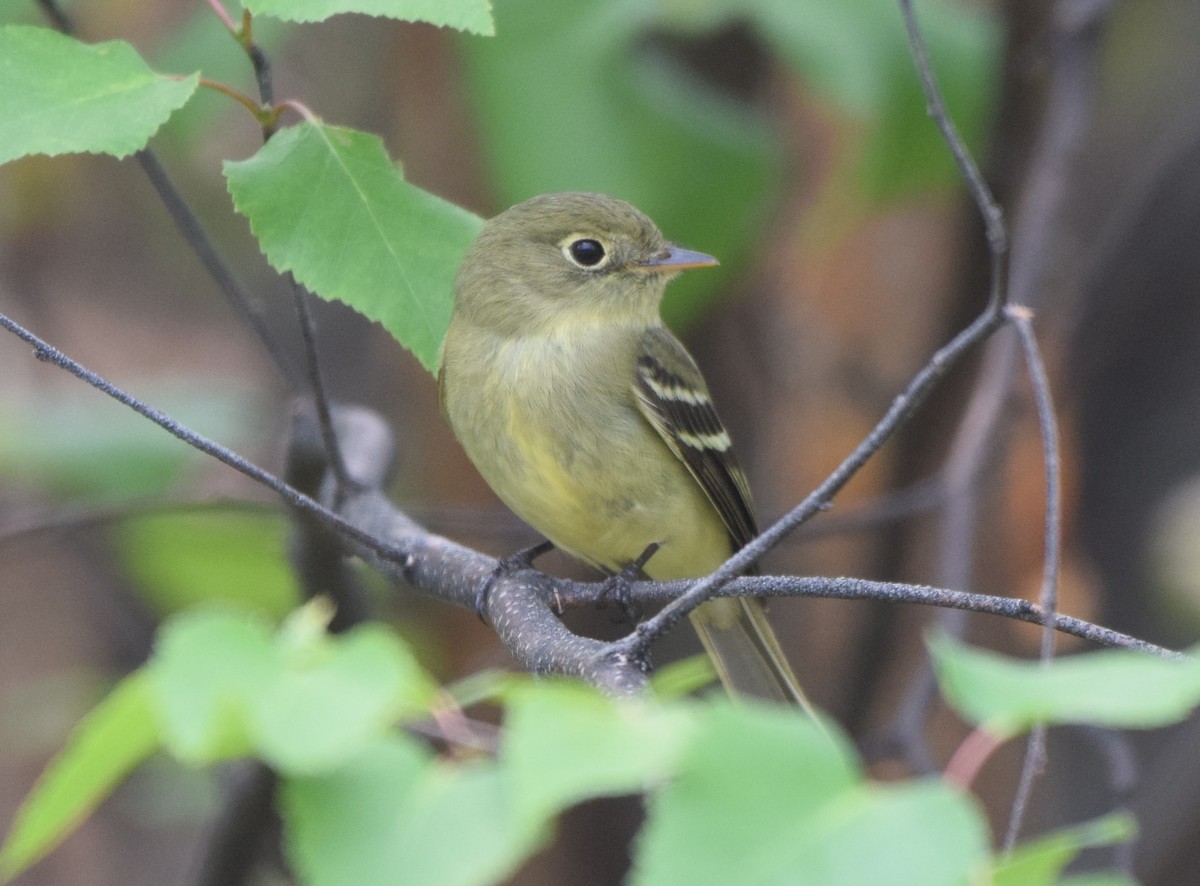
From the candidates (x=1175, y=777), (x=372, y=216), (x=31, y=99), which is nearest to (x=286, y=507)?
(x=372, y=216)

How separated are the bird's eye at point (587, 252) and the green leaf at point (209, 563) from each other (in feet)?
4.65

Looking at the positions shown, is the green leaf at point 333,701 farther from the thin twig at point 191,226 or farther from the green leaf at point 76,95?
the thin twig at point 191,226

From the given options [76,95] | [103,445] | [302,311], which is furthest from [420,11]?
[103,445]

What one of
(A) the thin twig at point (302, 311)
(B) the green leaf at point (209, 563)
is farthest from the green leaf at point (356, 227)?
(B) the green leaf at point (209, 563)

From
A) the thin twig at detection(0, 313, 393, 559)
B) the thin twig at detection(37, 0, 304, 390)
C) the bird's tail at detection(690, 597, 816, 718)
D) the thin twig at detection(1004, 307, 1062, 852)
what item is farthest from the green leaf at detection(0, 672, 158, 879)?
the bird's tail at detection(690, 597, 816, 718)

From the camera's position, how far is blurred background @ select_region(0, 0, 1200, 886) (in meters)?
4.31

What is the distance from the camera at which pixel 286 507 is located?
3752 mm

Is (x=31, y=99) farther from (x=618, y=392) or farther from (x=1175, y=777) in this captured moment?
(x=1175, y=777)

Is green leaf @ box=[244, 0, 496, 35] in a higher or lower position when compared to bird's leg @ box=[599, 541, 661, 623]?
higher

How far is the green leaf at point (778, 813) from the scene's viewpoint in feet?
3.58

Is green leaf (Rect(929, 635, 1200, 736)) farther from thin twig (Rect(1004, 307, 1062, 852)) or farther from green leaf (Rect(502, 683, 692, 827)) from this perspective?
thin twig (Rect(1004, 307, 1062, 852))

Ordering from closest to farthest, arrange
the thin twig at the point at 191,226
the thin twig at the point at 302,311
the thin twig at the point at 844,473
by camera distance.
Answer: the thin twig at the point at 844,473 < the thin twig at the point at 302,311 < the thin twig at the point at 191,226

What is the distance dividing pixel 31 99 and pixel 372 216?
0.61 m

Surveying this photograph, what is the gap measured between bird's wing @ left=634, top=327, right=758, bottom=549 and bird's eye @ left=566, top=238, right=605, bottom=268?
0.25m
